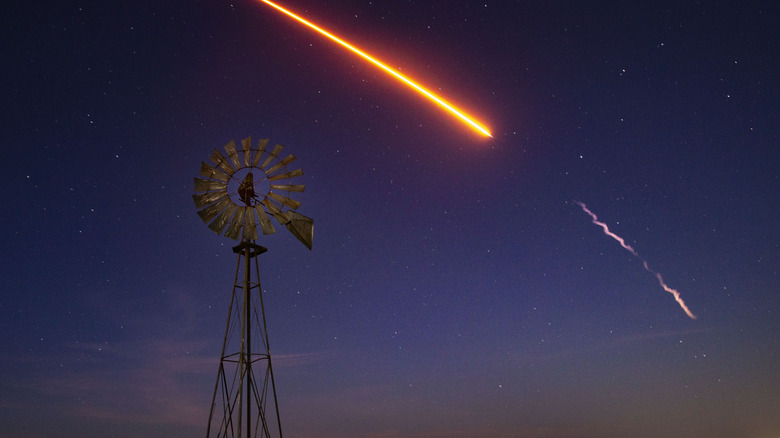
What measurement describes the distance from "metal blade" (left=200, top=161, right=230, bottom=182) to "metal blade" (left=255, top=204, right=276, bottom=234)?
45.2 inches

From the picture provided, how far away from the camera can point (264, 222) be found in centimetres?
1402

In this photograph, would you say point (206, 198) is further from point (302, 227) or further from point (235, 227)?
point (302, 227)

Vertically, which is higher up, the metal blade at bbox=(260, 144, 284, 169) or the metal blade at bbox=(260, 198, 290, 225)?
the metal blade at bbox=(260, 144, 284, 169)

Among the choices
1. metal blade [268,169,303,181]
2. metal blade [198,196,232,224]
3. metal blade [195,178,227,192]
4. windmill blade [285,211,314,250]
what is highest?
metal blade [268,169,303,181]

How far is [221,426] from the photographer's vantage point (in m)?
12.6

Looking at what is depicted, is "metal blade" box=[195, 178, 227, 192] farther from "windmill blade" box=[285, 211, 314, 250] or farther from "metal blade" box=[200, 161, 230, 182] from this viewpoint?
"windmill blade" box=[285, 211, 314, 250]

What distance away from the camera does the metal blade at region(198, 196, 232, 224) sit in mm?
13742

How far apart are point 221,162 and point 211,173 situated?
0.39 meters

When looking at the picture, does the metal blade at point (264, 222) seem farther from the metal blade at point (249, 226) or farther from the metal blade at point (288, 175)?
the metal blade at point (288, 175)

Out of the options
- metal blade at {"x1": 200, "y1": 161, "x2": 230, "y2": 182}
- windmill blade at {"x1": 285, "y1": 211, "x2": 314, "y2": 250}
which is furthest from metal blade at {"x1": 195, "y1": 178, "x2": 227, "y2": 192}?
windmill blade at {"x1": 285, "y1": 211, "x2": 314, "y2": 250}

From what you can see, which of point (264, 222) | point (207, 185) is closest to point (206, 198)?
point (207, 185)

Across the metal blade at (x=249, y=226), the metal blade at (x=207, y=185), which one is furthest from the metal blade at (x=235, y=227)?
the metal blade at (x=207, y=185)

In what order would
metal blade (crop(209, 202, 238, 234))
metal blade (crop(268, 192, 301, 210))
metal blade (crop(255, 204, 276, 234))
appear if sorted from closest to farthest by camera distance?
metal blade (crop(209, 202, 238, 234))
metal blade (crop(255, 204, 276, 234))
metal blade (crop(268, 192, 301, 210))

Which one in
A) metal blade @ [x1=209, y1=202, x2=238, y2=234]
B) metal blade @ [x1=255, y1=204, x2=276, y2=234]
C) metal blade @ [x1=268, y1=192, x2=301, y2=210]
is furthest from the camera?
metal blade @ [x1=268, y1=192, x2=301, y2=210]
